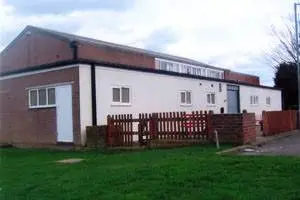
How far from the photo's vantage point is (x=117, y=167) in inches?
479

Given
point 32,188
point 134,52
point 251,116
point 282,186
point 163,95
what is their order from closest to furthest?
point 282,186 → point 32,188 → point 251,116 → point 163,95 → point 134,52

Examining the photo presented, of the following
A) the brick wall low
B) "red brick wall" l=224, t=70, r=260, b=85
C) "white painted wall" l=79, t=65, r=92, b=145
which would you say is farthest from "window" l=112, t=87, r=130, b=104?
"red brick wall" l=224, t=70, r=260, b=85

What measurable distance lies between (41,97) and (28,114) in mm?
1183

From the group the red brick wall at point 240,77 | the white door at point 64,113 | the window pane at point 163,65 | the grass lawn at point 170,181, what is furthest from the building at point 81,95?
the red brick wall at point 240,77

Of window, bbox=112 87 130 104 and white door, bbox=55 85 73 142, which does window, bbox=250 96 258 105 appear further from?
white door, bbox=55 85 73 142

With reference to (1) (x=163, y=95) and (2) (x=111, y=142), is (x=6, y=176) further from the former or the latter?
(1) (x=163, y=95)

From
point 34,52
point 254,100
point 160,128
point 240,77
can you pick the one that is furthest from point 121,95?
point 240,77

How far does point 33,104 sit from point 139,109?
187 inches

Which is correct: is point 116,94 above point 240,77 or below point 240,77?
below

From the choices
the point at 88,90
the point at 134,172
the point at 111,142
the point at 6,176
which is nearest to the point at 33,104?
the point at 88,90

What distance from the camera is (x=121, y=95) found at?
910 inches

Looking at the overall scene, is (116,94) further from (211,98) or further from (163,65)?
(163,65)

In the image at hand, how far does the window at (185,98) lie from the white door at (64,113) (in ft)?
26.2

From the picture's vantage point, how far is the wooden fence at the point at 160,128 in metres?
19.1
